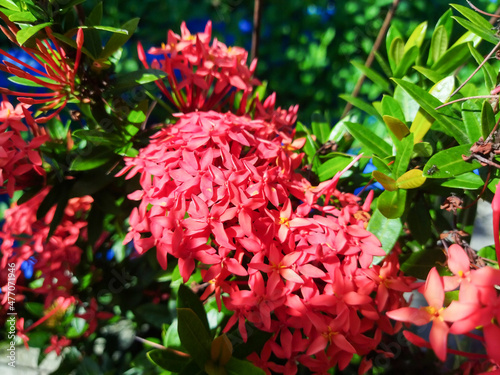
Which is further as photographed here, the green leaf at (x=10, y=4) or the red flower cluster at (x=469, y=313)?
the green leaf at (x=10, y=4)

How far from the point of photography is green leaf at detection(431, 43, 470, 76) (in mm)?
779

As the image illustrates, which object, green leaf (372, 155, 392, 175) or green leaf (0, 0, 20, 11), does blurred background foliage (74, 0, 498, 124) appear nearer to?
green leaf (0, 0, 20, 11)

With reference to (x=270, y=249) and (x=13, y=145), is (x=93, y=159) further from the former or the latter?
(x=270, y=249)

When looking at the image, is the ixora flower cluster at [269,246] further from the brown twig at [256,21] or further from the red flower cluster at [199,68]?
the brown twig at [256,21]

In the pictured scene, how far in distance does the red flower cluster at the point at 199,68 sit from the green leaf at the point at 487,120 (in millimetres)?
440

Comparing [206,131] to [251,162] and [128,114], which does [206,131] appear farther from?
[128,114]

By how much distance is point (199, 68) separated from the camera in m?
0.83

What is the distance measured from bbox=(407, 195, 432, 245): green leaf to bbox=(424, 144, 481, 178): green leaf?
13 centimetres

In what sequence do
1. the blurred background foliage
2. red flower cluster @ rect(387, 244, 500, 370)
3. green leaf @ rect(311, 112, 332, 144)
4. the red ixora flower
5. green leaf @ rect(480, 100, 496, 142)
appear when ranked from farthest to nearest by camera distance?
the blurred background foliage → green leaf @ rect(311, 112, 332, 144) → the red ixora flower → green leaf @ rect(480, 100, 496, 142) → red flower cluster @ rect(387, 244, 500, 370)

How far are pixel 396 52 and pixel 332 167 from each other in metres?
0.31

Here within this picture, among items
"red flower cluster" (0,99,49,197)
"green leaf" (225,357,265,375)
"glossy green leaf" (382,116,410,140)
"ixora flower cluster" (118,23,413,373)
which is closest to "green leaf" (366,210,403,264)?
"ixora flower cluster" (118,23,413,373)

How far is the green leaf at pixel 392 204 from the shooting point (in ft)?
2.05

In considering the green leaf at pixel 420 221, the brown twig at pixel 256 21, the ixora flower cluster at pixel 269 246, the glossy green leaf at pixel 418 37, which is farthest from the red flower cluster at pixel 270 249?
the brown twig at pixel 256 21

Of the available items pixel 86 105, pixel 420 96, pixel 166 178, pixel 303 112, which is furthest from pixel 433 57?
pixel 303 112
